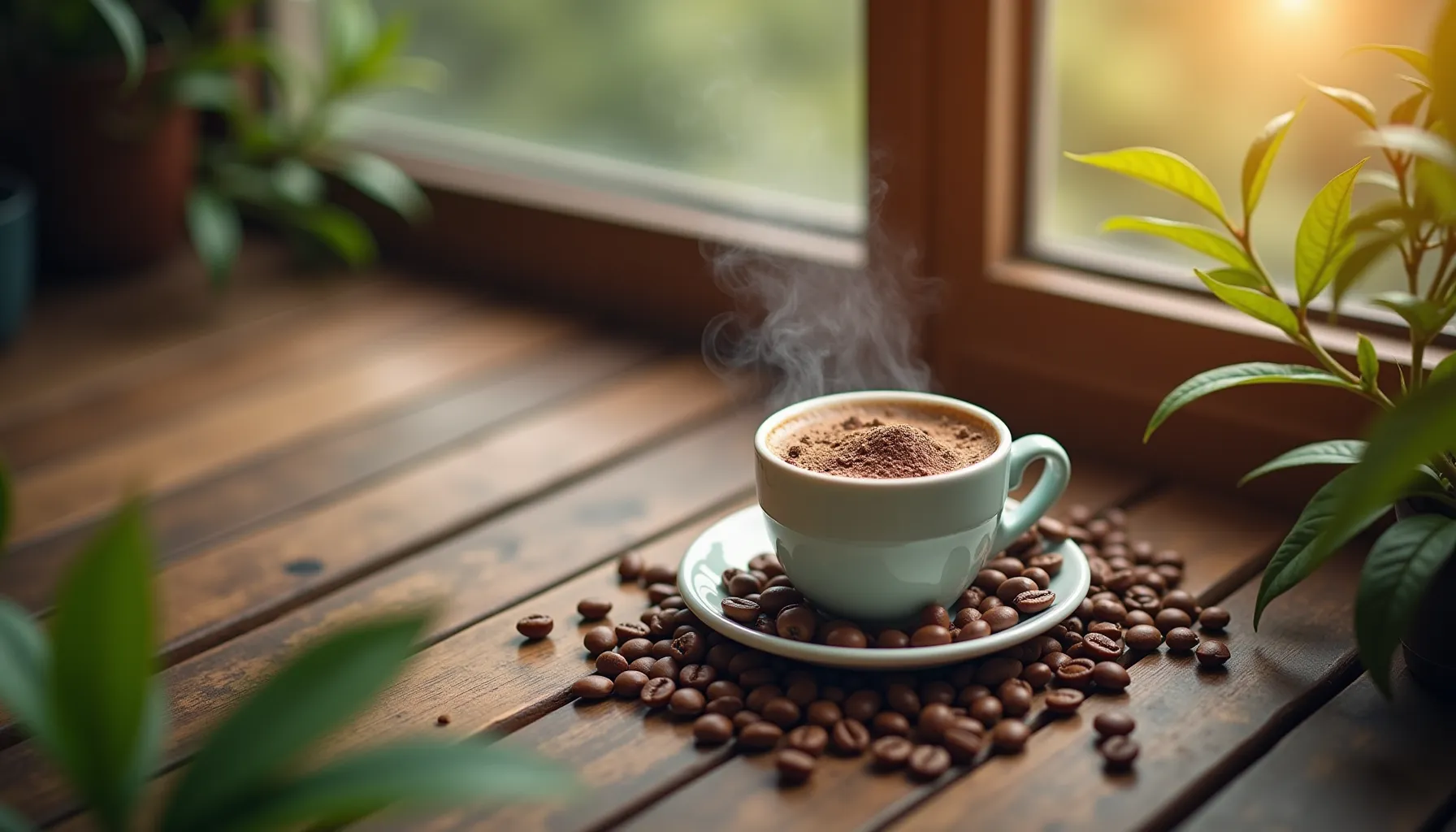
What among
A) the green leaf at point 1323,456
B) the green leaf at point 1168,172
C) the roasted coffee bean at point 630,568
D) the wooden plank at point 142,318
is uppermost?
the green leaf at point 1168,172

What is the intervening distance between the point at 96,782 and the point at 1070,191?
110 centimetres

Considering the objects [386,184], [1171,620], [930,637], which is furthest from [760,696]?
[386,184]

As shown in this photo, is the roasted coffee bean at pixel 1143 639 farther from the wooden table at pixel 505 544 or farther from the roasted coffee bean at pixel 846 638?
the roasted coffee bean at pixel 846 638

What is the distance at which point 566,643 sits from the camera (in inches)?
47.9

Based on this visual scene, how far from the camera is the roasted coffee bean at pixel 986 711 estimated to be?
41.5 inches

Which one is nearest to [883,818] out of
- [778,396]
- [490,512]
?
[490,512]

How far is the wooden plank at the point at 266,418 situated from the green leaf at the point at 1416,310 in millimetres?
1099

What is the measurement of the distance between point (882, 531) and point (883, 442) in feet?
0.26

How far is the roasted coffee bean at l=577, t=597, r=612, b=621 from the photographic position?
49.0 inches

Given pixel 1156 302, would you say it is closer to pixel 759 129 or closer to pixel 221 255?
pixel 759 129

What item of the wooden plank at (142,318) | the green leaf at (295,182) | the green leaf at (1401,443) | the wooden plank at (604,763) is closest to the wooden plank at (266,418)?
the wooden plank at (142,318)

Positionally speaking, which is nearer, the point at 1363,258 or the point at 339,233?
the point at 1363,258

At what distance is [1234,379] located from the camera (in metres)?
1.12

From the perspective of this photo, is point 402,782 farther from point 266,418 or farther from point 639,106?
point 639,106
